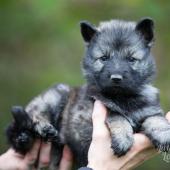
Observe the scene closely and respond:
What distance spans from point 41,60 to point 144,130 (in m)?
4.74

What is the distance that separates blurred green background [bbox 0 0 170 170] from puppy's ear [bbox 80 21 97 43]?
7.49 ft

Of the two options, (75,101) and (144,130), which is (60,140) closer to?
(75,101)

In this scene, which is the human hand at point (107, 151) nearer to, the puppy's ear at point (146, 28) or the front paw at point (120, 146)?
the front paw at point (120, 146)

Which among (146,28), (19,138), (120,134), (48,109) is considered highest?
(146,28)

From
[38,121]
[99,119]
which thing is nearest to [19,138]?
[38,121]

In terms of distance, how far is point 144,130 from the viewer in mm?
7188

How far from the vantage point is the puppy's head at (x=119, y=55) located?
7133 millimetres

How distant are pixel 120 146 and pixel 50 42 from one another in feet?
14.8

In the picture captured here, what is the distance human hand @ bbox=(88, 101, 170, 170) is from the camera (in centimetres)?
689

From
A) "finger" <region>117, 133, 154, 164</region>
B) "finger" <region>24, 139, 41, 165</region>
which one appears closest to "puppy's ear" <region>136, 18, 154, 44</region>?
"finger" <region>117, 133, 154, 164</region>

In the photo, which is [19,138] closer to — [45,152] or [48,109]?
[45,152]

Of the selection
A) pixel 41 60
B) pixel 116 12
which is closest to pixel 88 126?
pixel 116 12

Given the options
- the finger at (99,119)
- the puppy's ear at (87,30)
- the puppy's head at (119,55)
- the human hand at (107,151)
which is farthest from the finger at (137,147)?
the puppy's ear at (87,30)

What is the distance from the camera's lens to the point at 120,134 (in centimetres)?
698
